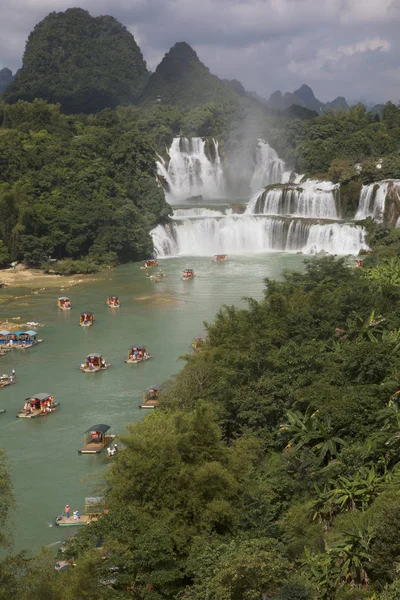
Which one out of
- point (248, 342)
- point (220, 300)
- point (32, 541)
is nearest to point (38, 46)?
point (220, 300)

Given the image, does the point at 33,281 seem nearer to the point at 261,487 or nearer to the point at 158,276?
the point at 158,276

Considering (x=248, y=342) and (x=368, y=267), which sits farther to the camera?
(x=368, y=267)

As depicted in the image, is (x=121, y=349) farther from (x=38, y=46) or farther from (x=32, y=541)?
(x=38, y=46)

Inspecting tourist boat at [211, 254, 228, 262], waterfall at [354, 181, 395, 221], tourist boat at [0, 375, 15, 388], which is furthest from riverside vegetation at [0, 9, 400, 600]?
waterfall at [354, 181, 395, 221]

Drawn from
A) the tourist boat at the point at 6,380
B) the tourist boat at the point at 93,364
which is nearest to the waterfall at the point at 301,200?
the tourist boat at the point at 93,364

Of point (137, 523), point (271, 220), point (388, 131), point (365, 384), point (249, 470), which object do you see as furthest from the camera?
point (388, 131)

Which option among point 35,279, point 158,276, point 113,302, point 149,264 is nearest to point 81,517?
point 113,302

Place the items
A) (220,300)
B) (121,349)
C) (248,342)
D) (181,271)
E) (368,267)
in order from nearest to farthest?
(248,342)
(121,349)
(368,267)
(220,300)
(181,271)
